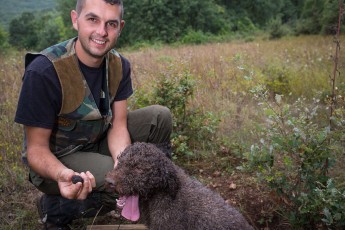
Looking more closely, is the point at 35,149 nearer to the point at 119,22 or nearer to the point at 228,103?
the point at 119,22

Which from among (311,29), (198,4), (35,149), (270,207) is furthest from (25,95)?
(198,4)

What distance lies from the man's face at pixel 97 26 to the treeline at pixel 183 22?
25.2m

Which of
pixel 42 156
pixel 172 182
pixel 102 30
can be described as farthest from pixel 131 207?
pixel 102 30

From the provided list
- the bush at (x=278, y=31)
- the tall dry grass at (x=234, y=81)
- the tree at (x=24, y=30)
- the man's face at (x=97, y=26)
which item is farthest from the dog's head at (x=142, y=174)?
the tree at (x=24, y=30)

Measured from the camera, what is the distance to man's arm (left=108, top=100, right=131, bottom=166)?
11.0 ft

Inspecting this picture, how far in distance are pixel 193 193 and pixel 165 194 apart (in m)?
0.23

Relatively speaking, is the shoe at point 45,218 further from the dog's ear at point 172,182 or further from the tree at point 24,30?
the tree at point 24,30

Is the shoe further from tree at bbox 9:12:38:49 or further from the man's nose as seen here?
tree at bbox 9:12:38:49

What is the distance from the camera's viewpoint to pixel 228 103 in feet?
19.1

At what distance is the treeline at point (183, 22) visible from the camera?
35.7m

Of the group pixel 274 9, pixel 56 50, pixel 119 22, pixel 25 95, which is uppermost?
pixel 119 22

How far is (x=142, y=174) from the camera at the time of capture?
91.2 inches

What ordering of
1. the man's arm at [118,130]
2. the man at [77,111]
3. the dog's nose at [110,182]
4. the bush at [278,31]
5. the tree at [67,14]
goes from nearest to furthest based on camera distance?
the dog's nose at [110,182]
the man at [77,111]
the man's arm at [118,130]
the bush at [278,31]
the tree at [67,14]

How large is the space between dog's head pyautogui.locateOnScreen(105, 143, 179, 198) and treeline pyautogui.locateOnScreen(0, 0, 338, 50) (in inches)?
1016
